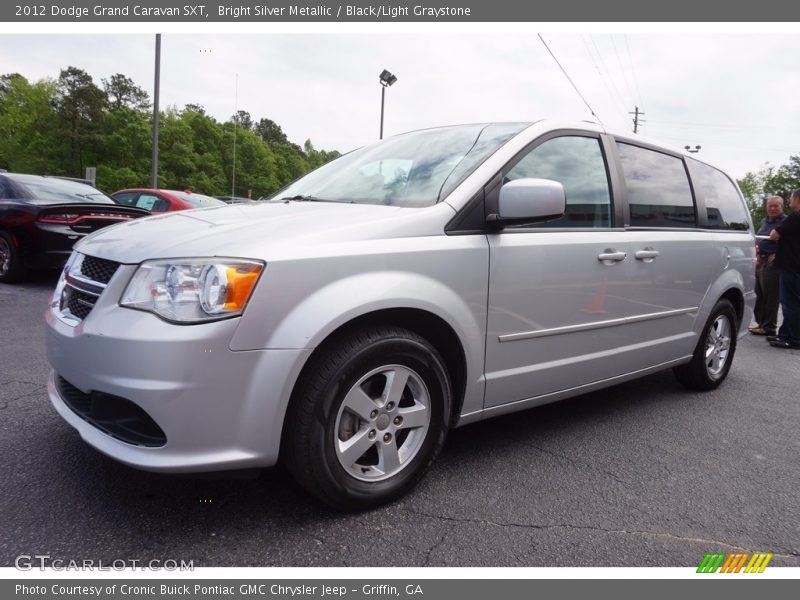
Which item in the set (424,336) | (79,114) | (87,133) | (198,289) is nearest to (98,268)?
(198,289)

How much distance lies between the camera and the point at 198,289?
1.91 meters

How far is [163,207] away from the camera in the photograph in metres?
10.0

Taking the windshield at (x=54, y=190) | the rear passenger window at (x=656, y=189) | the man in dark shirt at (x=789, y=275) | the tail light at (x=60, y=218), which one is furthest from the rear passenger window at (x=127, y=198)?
the man in dark shirt at (x=789, y=275)

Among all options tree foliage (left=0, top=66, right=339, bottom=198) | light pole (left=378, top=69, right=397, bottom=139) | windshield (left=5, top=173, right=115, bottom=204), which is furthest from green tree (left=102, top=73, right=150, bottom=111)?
windshield (left=5, top=173, right=115, bottom=204)

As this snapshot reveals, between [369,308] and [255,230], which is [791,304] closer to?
[369,308]

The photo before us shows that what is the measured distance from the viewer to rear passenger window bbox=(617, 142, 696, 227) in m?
3.40

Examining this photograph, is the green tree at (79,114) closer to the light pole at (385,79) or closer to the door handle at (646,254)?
the light pole at (385,79)

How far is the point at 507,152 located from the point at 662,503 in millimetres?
1699

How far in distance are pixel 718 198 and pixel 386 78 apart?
1788 cm

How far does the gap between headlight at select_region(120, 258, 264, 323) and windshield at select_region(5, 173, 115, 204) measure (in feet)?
20.5

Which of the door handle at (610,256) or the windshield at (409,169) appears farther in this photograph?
the door handle at (610,256)

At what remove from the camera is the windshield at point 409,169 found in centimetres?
262

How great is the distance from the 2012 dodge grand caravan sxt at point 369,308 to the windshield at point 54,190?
539 cm

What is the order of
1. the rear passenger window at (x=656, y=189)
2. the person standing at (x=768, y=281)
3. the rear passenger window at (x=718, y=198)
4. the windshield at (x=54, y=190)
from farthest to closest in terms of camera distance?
the person standing at (x=768, y=281) < the windshield at (x=54, y=190) < the rear passenger window at (x=718, y=198) < the rear passenger window at (x=656, y=189)
